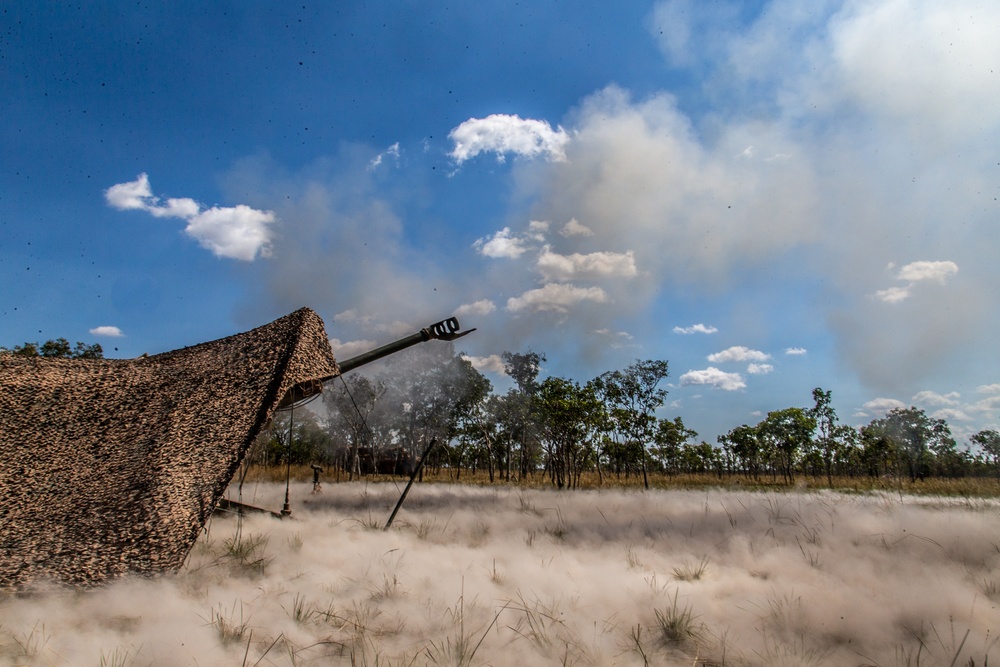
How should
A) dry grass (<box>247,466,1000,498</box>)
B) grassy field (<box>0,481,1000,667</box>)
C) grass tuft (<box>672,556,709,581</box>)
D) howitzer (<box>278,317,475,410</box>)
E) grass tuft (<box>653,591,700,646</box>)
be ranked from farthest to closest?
dry grass (<box>247,466,1000,498</box>), howitzer (<box>278,317,475,410</box>), grass tuft (<box>672,556,709,581</box>), grass tuft (<box>653,591,700,646</box>), grassy field (<box>0,481,1000,667</box>)

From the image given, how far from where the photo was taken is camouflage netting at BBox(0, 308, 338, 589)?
3791 mm

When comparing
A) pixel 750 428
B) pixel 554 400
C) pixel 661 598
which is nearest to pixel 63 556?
pixel 661 598

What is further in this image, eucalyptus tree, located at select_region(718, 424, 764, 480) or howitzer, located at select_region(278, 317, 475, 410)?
eucalyptus tree, located at select_region(718, 424, 764, 480)

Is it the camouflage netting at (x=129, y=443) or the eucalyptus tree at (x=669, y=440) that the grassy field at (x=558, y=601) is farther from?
the eucalyptus tree at (x=669, y=440)

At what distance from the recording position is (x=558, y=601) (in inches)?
142

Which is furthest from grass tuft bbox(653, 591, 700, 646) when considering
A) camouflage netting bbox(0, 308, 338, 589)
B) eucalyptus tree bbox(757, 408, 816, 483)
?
eucalyptus tree bbox(757, 408, 816, 483)

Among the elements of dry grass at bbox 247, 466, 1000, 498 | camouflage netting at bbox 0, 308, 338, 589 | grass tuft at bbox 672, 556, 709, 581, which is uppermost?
camouflage netting at bbox 0, 308, 338, 589

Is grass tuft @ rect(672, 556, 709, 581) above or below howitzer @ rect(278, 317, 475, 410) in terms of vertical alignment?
below

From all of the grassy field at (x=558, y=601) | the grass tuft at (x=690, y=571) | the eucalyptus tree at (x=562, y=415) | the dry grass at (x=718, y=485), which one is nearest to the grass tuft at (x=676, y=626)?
the grassy field at (x=558, y=601)

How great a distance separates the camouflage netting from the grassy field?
34 centimetres

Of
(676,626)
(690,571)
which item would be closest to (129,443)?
(676,626)

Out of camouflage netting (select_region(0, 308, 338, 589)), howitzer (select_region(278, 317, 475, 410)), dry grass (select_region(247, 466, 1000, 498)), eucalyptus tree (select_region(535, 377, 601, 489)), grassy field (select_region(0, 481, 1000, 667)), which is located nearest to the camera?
grassy field (select_region(0, 481, 1000, 667))

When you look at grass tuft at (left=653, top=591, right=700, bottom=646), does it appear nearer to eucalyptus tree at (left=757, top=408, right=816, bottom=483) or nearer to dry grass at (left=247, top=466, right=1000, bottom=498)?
dry grass at (left=247, top=466, right=1000, bottom=498)

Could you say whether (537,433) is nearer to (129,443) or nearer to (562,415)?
(562,415)
